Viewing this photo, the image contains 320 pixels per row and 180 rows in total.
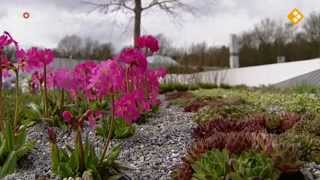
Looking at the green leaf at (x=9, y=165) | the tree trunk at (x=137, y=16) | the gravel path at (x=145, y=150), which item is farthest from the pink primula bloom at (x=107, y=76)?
the tree trunk at (x=137, y=16)

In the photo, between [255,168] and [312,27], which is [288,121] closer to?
[255,168]

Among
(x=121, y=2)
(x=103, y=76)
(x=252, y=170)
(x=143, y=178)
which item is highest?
(x=121, y=2)

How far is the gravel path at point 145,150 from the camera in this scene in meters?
3.93

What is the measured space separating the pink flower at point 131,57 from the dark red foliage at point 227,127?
47.8 inches

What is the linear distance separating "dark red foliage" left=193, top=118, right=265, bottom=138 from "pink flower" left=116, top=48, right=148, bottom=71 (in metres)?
1.21

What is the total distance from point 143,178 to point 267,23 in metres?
37.6

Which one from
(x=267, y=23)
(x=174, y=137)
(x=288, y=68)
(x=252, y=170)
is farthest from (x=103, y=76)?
(x=267, y=23)

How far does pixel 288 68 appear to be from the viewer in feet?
55.0

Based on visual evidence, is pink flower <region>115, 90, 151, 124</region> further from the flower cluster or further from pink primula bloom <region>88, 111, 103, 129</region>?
pink primula bloom <region>88, 111, 103, 129</region>

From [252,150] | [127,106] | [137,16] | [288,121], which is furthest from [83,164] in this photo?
[137,16]

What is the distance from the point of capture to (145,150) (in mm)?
4410

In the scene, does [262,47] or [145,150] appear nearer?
[145,150]

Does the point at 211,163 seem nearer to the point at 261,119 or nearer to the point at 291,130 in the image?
the point at 291,130

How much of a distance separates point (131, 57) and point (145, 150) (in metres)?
1.23
